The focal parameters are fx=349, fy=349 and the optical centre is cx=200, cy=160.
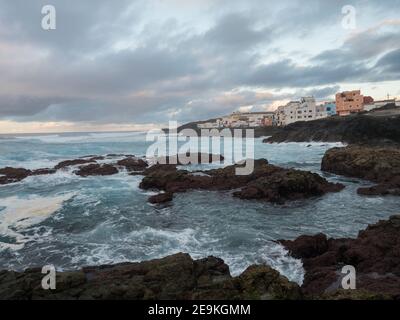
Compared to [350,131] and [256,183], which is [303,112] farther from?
[256,183]

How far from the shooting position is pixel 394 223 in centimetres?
1148

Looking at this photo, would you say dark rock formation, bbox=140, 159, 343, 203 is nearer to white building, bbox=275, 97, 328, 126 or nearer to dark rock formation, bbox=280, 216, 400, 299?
dark rock formation, bbox=280, 216, 400, 299

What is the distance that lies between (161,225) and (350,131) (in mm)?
39632

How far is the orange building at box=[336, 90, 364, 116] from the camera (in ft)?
281

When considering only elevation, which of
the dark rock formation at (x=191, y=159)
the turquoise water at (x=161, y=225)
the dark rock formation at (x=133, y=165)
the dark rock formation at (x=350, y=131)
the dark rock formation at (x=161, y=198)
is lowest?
the turquoise water at (x=161, y=225)

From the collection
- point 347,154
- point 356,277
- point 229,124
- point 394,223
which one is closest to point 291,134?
point 347,154

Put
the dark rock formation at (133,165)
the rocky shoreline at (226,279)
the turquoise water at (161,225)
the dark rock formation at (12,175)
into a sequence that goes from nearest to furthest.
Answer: the rocky shoreline at (226,279) → the turquoise water at (161,225) → the dark rock formation at (12,175) → the dark rock formation at (133,165)

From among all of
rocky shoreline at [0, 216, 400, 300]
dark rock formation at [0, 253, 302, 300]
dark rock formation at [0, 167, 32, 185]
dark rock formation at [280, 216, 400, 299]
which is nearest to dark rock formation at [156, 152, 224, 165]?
dark rock formation at [0, 167, 32, 185]

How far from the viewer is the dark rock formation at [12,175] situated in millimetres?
25750

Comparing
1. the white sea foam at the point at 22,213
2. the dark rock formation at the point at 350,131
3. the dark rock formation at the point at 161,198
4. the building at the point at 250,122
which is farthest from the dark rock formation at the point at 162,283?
the building at the point at 250,122

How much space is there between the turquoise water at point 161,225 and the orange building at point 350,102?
7187cm

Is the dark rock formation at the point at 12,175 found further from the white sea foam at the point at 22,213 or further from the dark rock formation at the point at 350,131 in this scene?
the dark rock formation at the point at 350,131

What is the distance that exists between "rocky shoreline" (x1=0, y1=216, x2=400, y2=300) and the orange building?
271 feet

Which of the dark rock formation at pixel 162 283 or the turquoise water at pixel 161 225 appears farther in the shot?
the turquoise water at pixel 161 225
